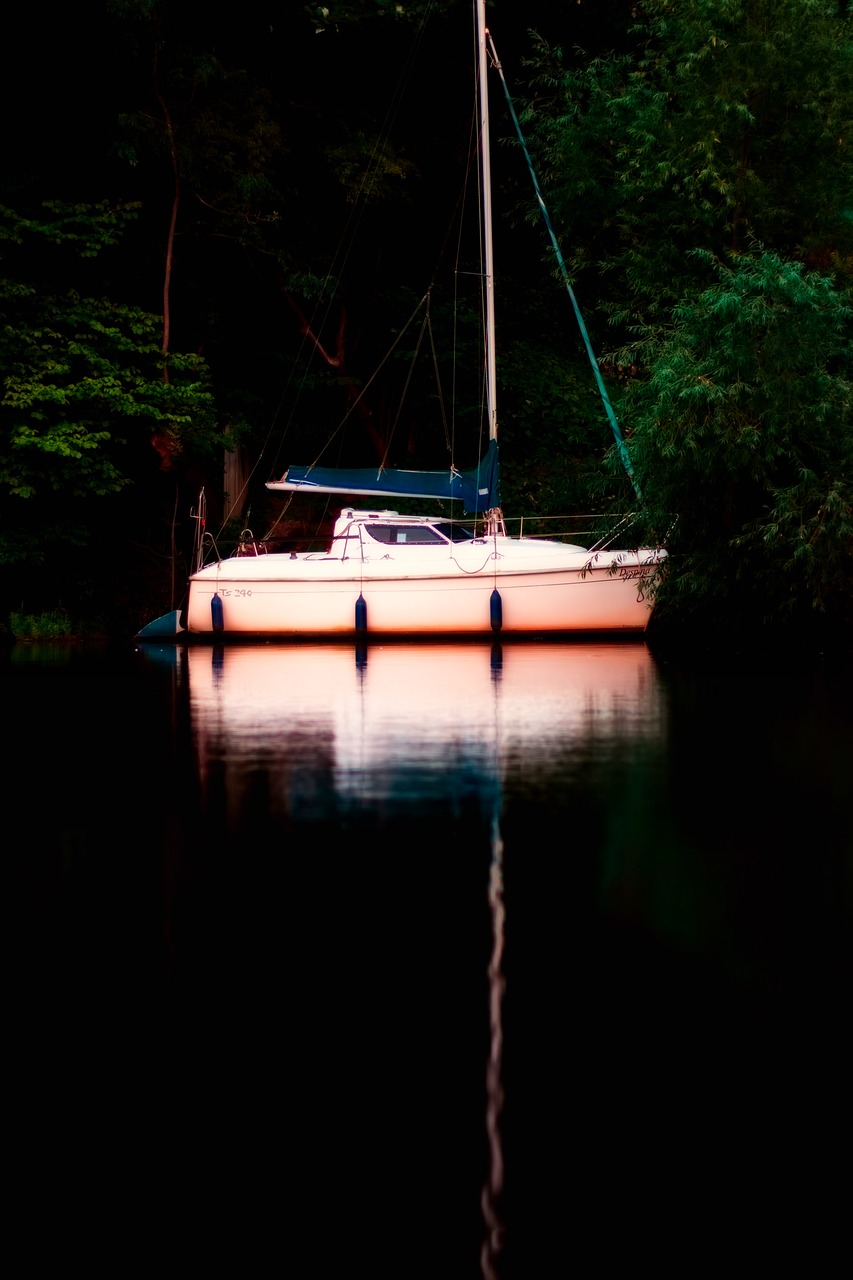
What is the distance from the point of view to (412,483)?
23.4 m

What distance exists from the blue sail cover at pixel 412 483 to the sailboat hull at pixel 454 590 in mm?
1008

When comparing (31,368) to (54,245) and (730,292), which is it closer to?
(54,245)

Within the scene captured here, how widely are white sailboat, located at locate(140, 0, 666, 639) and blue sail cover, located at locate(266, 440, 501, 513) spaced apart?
0.12ft

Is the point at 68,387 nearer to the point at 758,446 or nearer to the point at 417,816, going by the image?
the point at 758,446

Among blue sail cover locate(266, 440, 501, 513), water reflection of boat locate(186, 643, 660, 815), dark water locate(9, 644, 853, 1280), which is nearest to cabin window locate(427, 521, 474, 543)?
blue sail cover locate(266, 440, 501, 513)

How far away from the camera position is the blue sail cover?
2302cm

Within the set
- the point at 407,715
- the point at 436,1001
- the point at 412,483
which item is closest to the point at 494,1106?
the point at 436,1001

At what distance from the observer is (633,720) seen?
1205 cm

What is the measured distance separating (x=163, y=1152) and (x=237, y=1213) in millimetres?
337

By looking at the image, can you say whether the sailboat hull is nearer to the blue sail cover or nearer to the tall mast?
the blue sail cover

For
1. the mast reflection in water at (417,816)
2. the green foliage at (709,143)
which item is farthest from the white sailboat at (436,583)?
the green foliage at (709,143)

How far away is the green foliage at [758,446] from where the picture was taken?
1983cm

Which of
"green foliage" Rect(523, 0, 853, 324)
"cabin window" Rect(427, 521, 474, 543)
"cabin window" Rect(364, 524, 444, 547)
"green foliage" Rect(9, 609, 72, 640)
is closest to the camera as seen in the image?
"cabin window" Rect(364, 524, 444, 547)

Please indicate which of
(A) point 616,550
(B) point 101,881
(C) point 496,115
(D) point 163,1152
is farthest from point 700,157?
(D) point 163,1152
